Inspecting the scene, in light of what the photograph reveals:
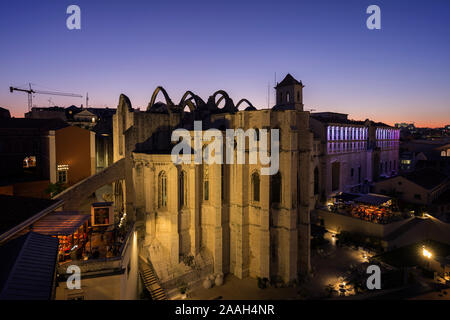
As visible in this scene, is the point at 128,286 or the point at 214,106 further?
the point at 214,106

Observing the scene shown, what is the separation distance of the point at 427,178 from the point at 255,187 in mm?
39148

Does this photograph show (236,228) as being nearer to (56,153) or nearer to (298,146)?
(298,146)

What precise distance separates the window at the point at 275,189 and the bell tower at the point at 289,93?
27575 mm

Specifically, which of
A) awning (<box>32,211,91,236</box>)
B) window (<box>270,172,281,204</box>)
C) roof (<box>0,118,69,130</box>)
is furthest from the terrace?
roof (<box>0,118,69,130</box>)

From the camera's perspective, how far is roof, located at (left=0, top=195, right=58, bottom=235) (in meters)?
14.5

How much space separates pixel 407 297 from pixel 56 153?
132ft

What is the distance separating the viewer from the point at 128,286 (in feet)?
58.1

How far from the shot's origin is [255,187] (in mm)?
26547

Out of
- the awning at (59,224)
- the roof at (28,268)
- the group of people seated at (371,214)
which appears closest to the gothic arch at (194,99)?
the awning at (59,224)

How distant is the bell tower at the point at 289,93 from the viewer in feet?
162

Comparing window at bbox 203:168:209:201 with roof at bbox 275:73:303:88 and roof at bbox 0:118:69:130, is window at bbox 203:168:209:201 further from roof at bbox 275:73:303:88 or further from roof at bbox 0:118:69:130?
roof at bbox 275:73:303:88

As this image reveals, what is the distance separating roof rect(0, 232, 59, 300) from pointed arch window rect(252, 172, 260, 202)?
17906 mm
